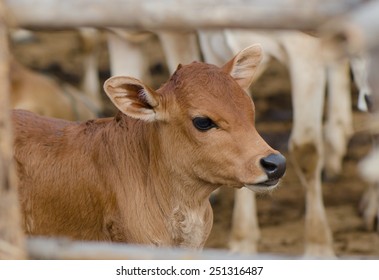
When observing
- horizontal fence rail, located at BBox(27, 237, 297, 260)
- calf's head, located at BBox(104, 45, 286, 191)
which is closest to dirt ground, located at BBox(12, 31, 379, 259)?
calf's head, located at BBox(104, 45, 286, 191)

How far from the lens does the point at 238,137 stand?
229 inches

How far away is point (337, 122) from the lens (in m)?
11.2

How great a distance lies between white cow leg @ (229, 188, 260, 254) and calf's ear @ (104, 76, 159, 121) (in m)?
3.69

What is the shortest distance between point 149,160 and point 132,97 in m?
0.45

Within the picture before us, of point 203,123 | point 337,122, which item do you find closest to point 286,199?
point 337,122

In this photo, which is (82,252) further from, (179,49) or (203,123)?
(179,49)

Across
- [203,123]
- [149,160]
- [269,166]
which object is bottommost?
[149,160]

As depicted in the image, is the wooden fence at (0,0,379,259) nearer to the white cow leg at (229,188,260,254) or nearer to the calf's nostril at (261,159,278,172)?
the calf's nostril at (261,159,278,172)

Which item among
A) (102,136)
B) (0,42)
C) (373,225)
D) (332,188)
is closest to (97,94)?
(332,188)

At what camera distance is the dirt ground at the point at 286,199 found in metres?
9.73

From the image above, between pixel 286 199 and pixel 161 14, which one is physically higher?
pixel 161 14

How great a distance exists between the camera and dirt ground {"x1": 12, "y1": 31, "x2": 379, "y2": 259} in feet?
31.9

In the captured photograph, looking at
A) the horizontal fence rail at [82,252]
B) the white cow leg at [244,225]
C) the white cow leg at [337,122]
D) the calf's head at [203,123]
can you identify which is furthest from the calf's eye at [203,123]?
the white cow leg at [337,122]

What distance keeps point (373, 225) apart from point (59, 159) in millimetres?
4364
